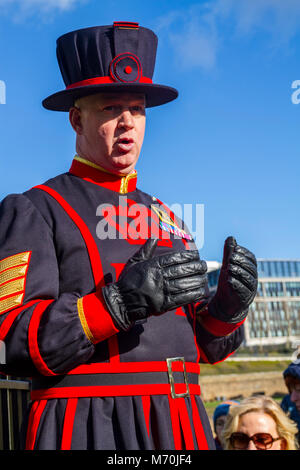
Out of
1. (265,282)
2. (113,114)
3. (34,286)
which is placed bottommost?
(34,286)

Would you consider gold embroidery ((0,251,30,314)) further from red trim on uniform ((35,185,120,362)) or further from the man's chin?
the man's chin

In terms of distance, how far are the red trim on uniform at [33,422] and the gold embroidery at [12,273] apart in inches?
20.1

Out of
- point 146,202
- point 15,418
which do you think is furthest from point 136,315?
point 15,418

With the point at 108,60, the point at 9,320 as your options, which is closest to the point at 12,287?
the point at 9,320

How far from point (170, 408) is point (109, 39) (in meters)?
1.66

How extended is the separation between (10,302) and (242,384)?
61407mm

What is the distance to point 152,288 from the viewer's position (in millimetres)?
2369

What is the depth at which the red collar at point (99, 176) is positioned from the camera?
2.99 m

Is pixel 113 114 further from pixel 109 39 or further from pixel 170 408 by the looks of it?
pixel 170 408

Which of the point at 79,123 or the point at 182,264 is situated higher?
the point at 79,123

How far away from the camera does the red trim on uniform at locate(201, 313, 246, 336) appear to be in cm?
304

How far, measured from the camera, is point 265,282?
8900 cm

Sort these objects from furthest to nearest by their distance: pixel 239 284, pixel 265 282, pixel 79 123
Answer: pixel 265 282 → pixel 79 123 → pixel 239 284
